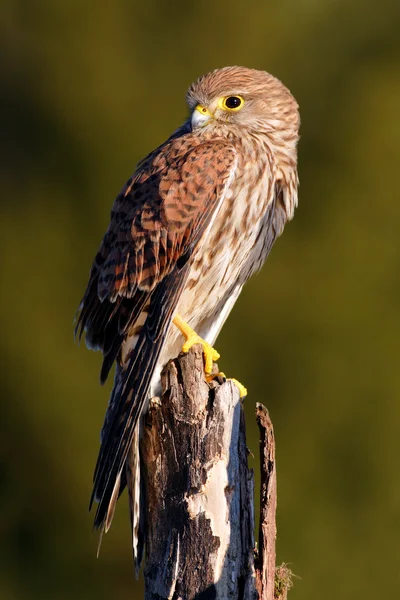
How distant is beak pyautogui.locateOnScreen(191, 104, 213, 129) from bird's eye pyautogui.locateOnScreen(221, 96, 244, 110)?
8 centimetres

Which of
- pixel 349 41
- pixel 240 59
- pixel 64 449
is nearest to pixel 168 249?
pixel 64 449

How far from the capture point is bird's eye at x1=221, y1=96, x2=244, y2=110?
173 inches

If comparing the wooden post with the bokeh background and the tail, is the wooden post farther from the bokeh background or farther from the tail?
the bokeh background

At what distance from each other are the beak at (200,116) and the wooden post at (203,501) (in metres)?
1.20

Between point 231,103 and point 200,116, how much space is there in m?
0.14

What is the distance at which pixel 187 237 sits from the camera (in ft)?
13.1

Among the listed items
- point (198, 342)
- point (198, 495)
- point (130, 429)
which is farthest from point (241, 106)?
point (198, 495)

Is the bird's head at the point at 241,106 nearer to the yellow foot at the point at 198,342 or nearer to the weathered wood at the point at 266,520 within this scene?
the yellow foot at the point at 198,342

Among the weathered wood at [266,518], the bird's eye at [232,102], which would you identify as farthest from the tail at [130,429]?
the bird's eye at [232,102]

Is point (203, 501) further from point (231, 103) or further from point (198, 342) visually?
point (231, 103)

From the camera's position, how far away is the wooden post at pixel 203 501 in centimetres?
324

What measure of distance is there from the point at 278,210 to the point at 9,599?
512cm

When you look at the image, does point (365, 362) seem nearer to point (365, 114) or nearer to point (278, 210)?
point (365, 114)

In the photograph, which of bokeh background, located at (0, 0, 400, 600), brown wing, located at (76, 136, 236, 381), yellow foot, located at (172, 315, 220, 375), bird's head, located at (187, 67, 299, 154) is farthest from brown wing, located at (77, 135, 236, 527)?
bokeh background, located at (0, 0, 400, 600)
